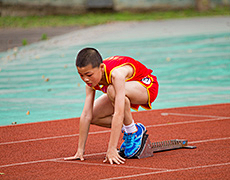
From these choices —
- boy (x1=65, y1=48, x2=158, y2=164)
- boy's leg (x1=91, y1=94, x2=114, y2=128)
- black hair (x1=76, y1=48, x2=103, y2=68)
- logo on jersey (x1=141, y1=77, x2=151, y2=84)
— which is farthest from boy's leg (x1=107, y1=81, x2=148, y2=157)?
black hair (x1=76, y1=48, x2=103, y2=68)

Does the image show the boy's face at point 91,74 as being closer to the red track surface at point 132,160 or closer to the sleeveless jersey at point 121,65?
the sleeveless jersey at point 121,65

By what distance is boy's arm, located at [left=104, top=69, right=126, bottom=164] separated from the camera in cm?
407

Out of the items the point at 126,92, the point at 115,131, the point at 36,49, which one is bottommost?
the point at 36,49

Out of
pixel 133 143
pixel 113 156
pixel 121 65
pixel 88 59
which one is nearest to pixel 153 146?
pixel 133 143

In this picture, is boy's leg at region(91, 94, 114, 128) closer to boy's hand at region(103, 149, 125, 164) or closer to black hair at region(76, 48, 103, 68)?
boy's hand at region(103, 149, 125, 164)

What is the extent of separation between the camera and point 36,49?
14.1m

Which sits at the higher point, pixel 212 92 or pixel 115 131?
pixel 115 131

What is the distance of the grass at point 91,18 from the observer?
20.6 meters

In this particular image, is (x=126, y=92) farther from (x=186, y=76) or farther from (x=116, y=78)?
(x=186, y=76)

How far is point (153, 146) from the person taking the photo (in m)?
4.52

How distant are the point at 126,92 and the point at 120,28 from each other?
14335 millimetres

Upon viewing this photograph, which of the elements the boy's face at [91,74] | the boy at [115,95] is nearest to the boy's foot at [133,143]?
the boy at [115,95]

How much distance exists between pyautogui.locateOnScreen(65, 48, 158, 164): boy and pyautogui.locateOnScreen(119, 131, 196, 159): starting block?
0.15 ft

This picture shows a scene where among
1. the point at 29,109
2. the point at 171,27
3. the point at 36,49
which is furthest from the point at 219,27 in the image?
the point at 29,109
